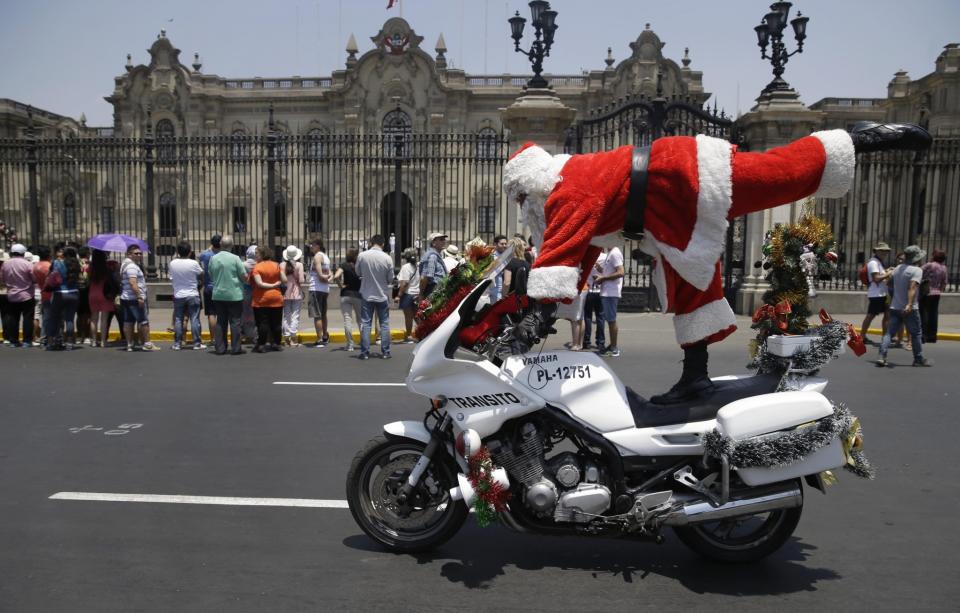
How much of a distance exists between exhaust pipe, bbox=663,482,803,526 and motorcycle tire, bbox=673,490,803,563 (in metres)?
0.17

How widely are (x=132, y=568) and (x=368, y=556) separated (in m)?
1.17

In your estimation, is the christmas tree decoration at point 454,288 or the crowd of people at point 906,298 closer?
the christmas tree decoration at point 454,288

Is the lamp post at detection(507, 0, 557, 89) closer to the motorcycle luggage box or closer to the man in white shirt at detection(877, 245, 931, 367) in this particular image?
the man in white shirt at detection(877, 245, 931, 367)

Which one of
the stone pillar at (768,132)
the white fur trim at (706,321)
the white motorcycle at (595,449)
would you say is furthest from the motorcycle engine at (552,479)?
the stone pillar at (768,132)

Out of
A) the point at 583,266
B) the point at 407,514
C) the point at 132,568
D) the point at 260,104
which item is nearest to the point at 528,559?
the point at 407,514

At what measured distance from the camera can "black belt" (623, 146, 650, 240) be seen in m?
3.90

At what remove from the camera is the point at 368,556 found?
398 centimetres

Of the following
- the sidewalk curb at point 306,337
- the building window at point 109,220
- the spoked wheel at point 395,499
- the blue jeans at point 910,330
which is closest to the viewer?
the spoked wheel at point 395,499

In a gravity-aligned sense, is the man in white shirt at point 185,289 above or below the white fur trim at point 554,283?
below

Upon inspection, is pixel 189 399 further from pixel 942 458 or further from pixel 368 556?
pixel 942 458

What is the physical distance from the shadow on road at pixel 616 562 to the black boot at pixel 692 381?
821 mm

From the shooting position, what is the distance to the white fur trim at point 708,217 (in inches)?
151

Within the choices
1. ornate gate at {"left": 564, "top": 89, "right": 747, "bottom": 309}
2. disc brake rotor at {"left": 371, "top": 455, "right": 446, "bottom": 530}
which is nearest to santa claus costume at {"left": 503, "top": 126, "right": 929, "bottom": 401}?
disc brake rotor at {"left": 371, "top": 455, "right": 446, "bottom": 530}

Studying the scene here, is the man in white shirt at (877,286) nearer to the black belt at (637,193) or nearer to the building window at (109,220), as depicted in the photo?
the black belt at (637,193)
